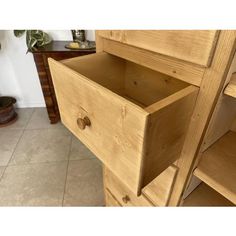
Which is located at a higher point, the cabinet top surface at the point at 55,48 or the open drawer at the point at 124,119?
the open drawer at the point at 124,119

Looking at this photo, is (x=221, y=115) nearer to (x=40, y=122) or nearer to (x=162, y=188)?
(x=162, y=188)

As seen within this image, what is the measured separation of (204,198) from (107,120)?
16.9 inches

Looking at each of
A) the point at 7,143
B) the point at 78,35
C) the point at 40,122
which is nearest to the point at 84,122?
the point at 78,35

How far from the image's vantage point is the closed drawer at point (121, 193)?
65 centimetres

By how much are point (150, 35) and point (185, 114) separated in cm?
17

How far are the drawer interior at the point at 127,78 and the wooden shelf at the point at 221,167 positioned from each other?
0.58 ft

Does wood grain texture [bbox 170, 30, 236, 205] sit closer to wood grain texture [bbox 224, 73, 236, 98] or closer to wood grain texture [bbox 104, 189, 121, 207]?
wood grain texture [bbox 224, 73, 236, 98]

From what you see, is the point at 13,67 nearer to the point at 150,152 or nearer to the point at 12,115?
the point at 12,115

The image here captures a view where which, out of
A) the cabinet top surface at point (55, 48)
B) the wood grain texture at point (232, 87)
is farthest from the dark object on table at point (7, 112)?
the wood grain texture at point (232, 87)

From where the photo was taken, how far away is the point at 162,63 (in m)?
0.40

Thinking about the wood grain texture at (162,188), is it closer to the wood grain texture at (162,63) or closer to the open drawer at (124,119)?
the open drawer at (124,119)

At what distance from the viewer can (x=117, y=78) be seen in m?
Answer: 0.62

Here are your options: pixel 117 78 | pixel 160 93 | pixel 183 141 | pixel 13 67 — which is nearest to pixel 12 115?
pixel 13 67

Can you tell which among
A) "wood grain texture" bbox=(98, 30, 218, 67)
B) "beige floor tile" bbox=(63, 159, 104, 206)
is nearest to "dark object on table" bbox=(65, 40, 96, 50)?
"beige floor tile" bbox=(63, 159, 104, 206)
